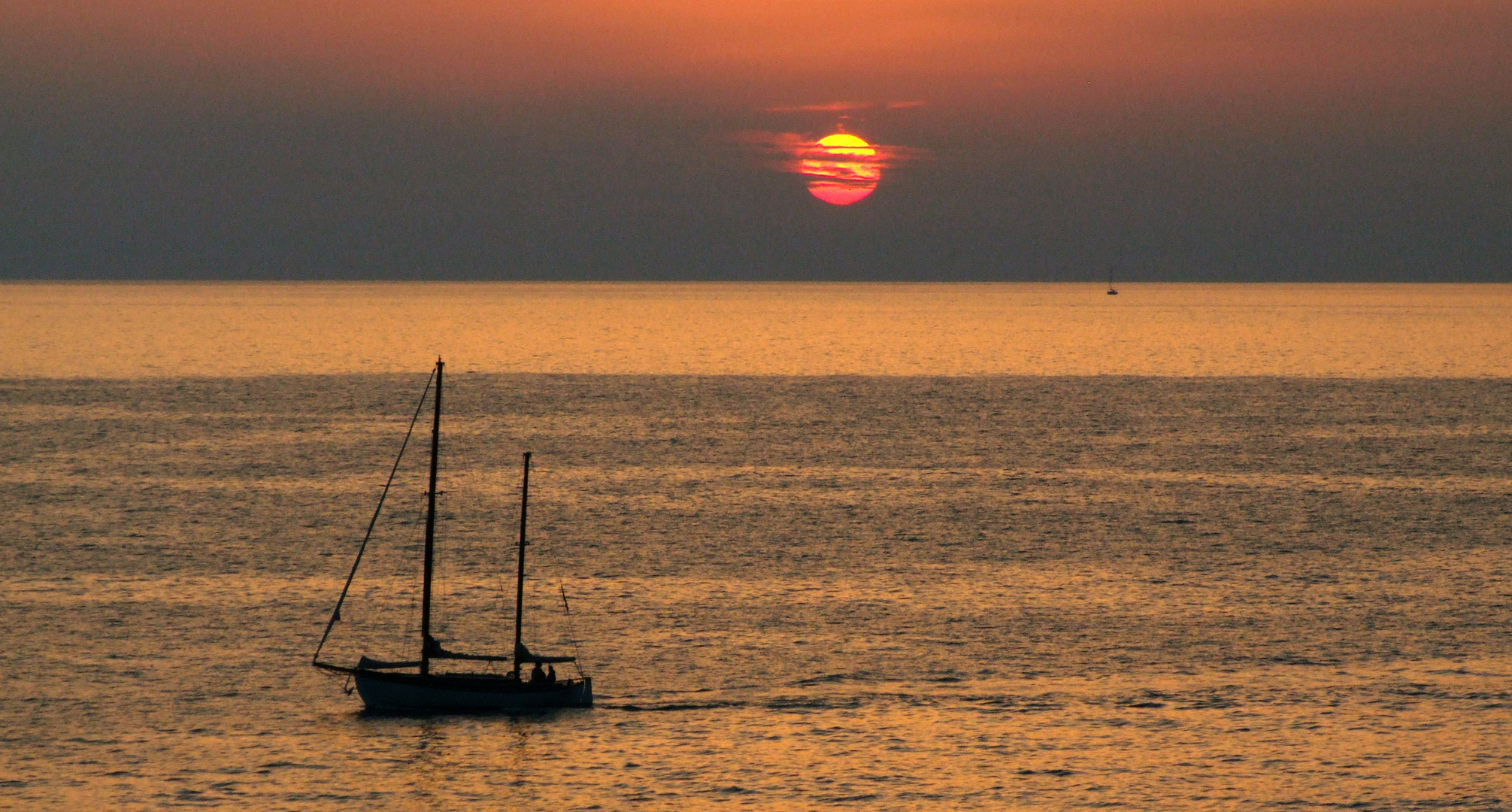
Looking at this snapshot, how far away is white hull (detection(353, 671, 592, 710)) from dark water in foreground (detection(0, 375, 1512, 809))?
0.81 metres

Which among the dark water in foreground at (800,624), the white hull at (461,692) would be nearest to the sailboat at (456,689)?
the white hull at (461,692)

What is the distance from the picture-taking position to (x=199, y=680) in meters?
54.8

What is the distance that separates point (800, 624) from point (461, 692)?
16.4 m

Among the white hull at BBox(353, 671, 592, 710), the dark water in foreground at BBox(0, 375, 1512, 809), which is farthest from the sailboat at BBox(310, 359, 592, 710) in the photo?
the dark water in foreground at BBox(0, 375, 1512, 809)

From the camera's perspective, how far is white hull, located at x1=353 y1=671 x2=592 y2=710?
52500 mm

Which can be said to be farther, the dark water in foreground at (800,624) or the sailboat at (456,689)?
the sailboat at (456,689)

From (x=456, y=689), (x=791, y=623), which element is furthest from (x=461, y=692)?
(x=791, y=623)

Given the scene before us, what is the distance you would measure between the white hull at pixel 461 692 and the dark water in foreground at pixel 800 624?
0.81 metres

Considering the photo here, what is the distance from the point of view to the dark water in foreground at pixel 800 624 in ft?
152

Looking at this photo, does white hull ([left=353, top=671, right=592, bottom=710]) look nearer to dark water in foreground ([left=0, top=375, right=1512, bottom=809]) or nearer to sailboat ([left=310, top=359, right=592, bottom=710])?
sailboat ([left=310, top=359, right=592, bottom=710])

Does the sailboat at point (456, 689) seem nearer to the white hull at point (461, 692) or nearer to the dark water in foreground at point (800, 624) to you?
the white hull at point (461, 692)

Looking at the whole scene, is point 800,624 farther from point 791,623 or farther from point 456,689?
point 456,689

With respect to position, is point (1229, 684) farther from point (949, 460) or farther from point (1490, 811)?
point (949, 460)

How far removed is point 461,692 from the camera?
52625 millimetres
